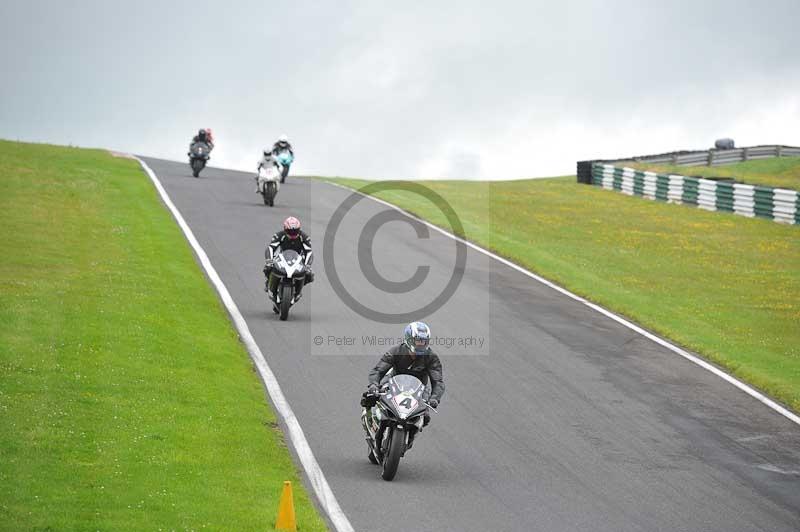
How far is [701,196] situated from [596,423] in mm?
33051

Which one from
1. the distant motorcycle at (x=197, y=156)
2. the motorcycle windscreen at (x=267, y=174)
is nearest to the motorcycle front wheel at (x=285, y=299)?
the motorcycle windscreen at (x=267, y=174)

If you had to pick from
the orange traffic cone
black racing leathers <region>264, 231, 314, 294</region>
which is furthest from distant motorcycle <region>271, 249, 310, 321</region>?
the orange traffic cone

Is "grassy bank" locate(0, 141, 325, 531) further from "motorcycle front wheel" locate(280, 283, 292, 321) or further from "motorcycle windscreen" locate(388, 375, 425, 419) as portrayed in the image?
"motorcycle windscreen" locate(388, 375, 425, 419)

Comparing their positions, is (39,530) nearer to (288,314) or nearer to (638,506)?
(638,506)

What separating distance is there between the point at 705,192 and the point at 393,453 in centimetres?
3704

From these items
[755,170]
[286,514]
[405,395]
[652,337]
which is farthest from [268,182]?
[755,170]

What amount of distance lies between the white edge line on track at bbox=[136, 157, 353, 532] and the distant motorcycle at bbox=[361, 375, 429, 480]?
77 centimetres

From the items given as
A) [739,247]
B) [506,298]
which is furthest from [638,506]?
[739,247]

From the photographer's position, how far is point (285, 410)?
1612cm

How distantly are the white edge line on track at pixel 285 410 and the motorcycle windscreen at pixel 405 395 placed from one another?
1227 millimetres

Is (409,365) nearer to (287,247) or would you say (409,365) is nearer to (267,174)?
→ (287,247)

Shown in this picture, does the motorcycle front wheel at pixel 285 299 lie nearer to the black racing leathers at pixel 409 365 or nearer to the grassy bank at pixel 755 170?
the black racing leathers at pixel 409 365

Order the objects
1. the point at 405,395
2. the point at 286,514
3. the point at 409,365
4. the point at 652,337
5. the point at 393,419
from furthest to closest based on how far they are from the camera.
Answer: the point at 652,337
the point at 409,365
the point at 405,395
the point at 393,419
the point at 286,514

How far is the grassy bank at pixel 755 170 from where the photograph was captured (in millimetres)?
53719
